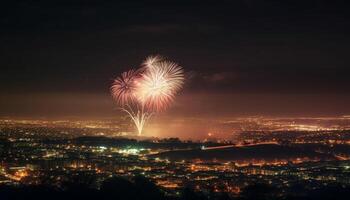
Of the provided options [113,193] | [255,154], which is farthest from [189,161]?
[113,193]

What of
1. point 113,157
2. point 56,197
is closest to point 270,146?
point 113,157

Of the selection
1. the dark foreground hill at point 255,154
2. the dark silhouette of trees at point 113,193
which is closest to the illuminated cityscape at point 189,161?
the dark foreground hill at point 255,154

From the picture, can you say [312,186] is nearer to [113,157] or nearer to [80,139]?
[113,157]

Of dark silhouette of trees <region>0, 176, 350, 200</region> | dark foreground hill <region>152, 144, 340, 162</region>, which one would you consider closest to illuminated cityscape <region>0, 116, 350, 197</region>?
dark foreground hill <region>152, 144, 340, 162</region>

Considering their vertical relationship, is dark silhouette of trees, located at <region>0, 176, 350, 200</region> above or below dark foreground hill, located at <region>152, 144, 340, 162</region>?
below

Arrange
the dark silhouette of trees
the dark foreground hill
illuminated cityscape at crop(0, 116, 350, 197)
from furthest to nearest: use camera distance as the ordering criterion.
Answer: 1. the dark foreground hill
2. illuminated cityscape at crop(0, 116, 350, 197)
3. the dark silhouette of trees

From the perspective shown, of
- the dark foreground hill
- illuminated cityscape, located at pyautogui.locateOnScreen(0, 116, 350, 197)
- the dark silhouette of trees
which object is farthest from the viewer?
the dark foreground hill

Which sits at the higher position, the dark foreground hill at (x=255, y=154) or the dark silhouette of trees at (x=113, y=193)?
the dark foreground hill at (x=255, y=154)

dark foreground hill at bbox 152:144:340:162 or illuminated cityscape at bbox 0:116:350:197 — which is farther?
dark foreground hill at bbox 152:144:340:162

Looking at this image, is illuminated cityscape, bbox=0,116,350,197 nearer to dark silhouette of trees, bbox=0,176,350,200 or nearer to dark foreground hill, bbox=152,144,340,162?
dark foreground hill, bbox=152,144,340,162

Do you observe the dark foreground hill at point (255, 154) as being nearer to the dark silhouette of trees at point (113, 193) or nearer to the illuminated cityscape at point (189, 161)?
the illuminated cityscape at point (189, 161)

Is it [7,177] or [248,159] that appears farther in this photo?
[248,159]
